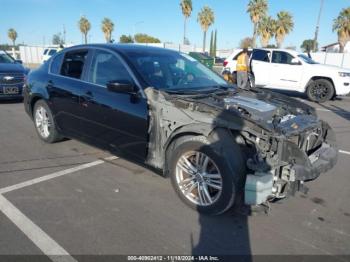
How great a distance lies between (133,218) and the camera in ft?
11.3

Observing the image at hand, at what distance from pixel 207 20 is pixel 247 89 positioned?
57360 millimetres

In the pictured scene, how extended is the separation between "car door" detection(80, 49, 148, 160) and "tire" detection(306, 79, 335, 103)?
9315 millimetres

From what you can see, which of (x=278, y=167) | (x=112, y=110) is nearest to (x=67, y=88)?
(x=112, y=110)

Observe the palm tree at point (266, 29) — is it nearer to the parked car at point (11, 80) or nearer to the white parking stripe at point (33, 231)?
the parked car at point (11, 80)

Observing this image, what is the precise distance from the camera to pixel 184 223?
336 cm

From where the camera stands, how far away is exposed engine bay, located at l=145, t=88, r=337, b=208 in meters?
3.15

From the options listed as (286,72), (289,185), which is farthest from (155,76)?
(286,72)

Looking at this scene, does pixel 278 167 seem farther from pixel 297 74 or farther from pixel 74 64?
pixel 297 74

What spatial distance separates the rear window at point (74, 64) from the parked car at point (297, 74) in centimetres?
923

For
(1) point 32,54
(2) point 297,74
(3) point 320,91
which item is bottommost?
(1) point 32,54

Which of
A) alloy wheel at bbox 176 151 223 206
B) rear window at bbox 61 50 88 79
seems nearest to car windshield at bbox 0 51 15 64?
rear window at bbox 61 50 88 79

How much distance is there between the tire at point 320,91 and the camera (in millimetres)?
11531

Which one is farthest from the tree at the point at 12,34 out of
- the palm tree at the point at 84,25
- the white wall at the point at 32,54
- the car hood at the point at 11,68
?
the car hood at the point at 11,68

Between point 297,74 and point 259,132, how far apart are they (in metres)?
9.79
